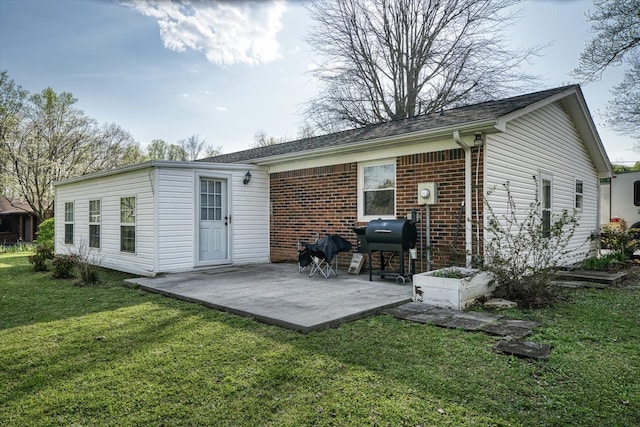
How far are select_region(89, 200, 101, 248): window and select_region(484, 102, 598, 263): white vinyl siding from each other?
375 inches

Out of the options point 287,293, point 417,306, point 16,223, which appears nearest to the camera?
point 417,306

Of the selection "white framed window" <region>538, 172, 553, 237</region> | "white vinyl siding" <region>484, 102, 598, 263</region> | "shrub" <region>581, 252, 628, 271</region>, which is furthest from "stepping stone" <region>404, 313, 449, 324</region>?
"shrub" <region>581, 252, 628, 271</region>

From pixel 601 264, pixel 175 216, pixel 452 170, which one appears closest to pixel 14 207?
pixel 175 216

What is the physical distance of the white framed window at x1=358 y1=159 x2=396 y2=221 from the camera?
7.53m

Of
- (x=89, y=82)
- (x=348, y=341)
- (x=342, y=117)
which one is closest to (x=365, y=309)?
(x=348, y=341)

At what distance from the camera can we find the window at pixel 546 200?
26.9 ft

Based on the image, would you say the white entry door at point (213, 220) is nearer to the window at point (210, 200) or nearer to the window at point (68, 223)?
the window at point (210, 200)

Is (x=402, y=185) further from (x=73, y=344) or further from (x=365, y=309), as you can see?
(x=73, y=344)

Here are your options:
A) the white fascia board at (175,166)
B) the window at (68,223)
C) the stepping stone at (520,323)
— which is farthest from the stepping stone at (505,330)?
the window at (68,223)

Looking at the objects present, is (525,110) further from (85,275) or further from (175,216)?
(85,275)

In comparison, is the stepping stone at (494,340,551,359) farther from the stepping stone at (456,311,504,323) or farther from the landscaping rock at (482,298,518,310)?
the landscaping rock at (482,298,518,310)

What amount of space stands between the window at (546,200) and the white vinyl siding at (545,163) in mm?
165

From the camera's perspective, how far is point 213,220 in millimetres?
8812

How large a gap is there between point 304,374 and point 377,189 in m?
5.26
